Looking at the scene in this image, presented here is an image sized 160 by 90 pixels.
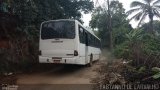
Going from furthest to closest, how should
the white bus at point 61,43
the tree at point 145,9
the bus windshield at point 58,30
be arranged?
the tree at point 145,9 < the bus windshield at point 58,30 < the white bus at point 61,43

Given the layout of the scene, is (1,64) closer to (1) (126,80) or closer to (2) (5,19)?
(2) (5,19)

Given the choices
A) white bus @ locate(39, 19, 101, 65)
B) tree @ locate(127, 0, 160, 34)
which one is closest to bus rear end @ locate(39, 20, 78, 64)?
white bus @ locate(39, 19, 101, 65)

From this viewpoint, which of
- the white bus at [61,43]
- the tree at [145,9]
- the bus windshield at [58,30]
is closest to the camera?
the white bus at [61,43]

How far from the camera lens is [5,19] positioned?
1327 centimetres

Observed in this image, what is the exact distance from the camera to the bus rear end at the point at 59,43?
1158 centimetres

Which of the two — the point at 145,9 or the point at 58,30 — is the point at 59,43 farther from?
the point at 145,9

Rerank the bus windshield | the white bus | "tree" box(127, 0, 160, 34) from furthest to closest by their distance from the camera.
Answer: "tree" box(127, 0, 160, 34) → the bus windshield → the white bus

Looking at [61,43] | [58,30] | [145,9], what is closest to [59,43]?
[61,43]

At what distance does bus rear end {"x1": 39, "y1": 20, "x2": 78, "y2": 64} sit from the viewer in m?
11.6

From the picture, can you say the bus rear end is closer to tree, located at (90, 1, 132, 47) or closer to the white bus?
the white bus

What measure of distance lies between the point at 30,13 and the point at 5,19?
154 cm

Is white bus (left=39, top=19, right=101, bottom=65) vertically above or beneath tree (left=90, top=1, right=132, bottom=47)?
beneath

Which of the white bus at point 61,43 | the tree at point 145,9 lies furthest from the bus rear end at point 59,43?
the tree at point 145,9

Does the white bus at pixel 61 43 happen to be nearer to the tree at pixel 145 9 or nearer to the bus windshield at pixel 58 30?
the bus windshield at pixel 58 30
